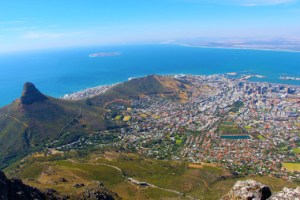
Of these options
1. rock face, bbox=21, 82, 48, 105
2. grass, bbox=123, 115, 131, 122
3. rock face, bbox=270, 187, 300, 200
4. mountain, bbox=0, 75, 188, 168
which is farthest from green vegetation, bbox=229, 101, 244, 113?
rock face, bbox=270, 187, 300, 200

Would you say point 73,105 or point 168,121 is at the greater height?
point 73,105

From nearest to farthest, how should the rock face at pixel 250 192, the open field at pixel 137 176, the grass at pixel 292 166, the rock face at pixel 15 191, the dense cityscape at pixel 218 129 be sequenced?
the rock face at pixel 250 192 → the rock face at pixel 15 191 → the open field at pixel 137 176 → the grass at pixel 292 166 → the dense cityscape at pixel 218 129

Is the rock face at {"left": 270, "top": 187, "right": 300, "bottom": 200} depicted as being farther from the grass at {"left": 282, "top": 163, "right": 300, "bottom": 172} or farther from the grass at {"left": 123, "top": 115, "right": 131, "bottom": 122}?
the grass at {"left": 123, "top": 115, "right": 131, "bottom": 122}

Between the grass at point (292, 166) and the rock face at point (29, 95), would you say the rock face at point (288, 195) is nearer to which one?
the grass at point (292, 166)

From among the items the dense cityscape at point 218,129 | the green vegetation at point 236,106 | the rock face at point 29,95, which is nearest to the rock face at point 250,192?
the dense cityscape at point 218,129

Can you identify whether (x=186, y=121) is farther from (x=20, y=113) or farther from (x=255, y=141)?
(x=20, y=113)

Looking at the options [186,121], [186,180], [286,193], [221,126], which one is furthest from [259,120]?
[286,193]
